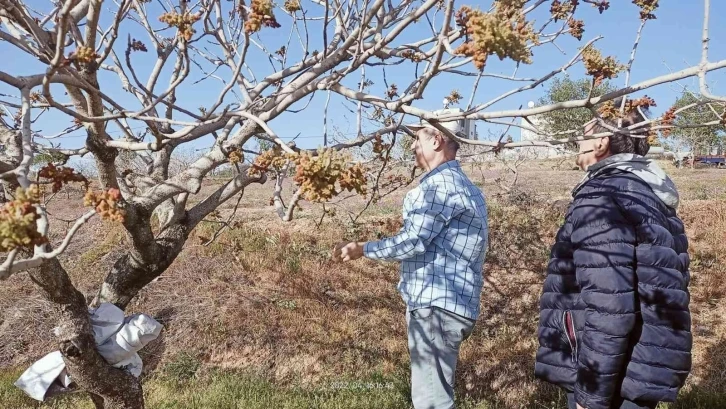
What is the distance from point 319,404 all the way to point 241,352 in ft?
5.31

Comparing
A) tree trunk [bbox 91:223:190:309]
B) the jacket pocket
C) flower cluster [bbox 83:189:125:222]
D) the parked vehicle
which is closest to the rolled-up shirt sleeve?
the jacket pocket

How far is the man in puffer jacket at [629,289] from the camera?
75.6 inches

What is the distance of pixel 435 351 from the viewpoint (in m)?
2.40


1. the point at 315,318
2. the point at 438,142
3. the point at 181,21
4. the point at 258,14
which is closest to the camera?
the point at 258,14

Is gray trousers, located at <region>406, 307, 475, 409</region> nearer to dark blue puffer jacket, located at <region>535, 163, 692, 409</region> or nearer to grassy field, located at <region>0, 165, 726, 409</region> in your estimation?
dark blue puffer jacket, located at <region>535, 163, 692, 409</region>

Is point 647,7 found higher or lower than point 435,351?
higher

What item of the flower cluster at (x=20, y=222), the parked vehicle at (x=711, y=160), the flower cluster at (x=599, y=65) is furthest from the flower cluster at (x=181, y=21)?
the parked vehicle at (x=711, y=160)

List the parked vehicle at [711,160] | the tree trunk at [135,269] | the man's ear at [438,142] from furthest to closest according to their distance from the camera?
the parked vehicle at [711,160]
the tree trunk at [135,269]
the man's ear at [438,142]

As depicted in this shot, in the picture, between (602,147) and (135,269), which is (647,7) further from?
(135,269)

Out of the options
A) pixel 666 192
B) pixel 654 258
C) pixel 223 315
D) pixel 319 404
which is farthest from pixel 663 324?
pixel 223 315

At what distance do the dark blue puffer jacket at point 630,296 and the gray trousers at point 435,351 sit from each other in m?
0.58

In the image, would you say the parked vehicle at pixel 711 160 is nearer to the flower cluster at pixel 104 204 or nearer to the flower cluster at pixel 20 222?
the flower cluster at pixel 104 204

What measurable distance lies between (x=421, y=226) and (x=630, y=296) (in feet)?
3.04

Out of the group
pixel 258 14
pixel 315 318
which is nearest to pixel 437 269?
pixel 258 14
